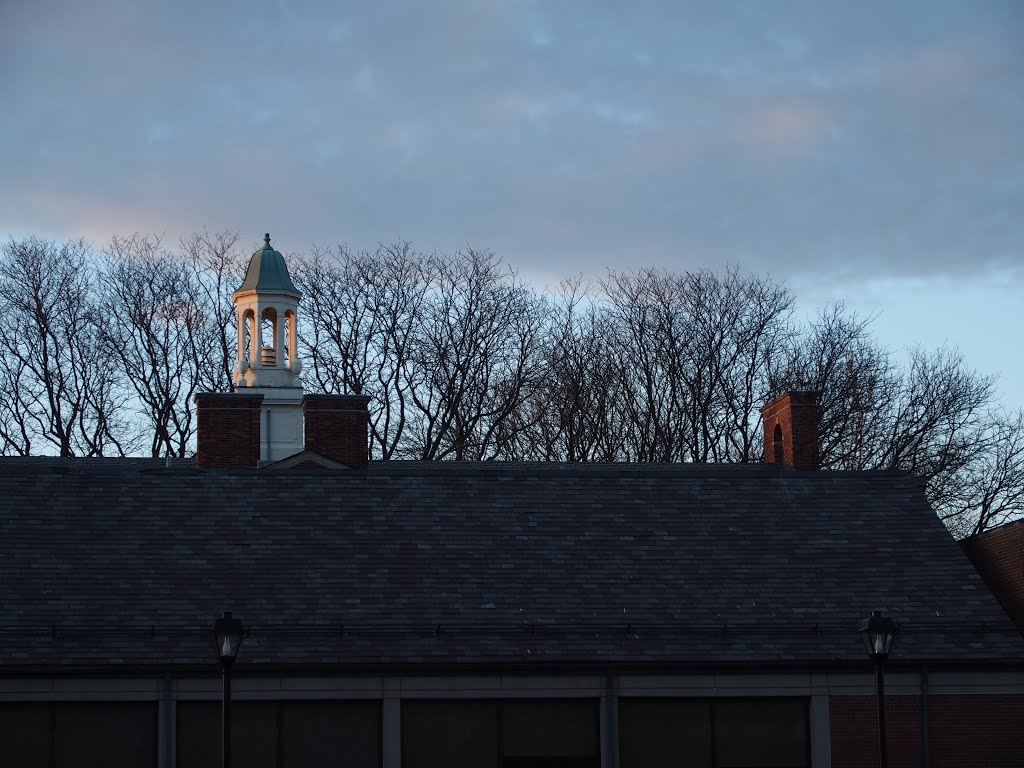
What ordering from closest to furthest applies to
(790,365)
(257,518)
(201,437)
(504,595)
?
(504,595)
(257,518)
(201,437)
(790,365)

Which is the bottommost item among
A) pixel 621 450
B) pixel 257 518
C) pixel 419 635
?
pixel 419 635

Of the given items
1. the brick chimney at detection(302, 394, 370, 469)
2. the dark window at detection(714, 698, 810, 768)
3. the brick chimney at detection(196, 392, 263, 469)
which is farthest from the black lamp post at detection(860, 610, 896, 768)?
the brick chimney at detection(196, 392, 263, 469)

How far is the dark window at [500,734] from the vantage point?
21094 mm

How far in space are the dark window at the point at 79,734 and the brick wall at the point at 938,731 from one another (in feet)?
32.3

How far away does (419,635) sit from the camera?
2153cm

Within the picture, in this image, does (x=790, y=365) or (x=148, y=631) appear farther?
(x=790, y=365)

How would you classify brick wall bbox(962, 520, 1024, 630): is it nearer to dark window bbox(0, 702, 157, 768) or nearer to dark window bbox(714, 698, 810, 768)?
dark window bbox(714, 698, 810, 768)

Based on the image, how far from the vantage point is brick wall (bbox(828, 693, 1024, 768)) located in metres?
21.5

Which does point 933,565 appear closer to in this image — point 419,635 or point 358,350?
point 419,635

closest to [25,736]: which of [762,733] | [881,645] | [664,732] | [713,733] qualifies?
[664,732]

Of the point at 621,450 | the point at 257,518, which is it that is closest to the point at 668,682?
the point at 257,518

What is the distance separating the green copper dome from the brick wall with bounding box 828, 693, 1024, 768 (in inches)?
1019

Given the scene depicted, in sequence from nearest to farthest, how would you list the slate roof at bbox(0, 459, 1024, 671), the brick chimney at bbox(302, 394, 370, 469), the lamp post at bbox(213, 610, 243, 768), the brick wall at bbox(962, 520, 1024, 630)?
the lamp post at bbox(213, 610, 243, 768), the slate roof at bbox(0, 459, 1024, 671), the brick wall at bbox(962, 520, 1024, 630), the brick chimney at bbox(302, 394, 370, 469)

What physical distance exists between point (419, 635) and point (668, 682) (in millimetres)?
3667
